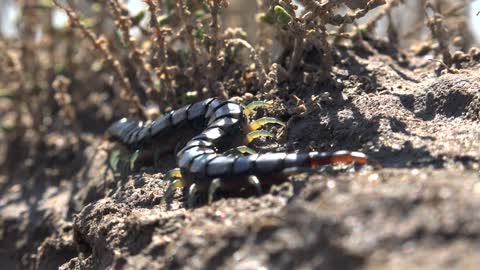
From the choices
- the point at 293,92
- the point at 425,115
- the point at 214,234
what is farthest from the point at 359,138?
the point at 214,234

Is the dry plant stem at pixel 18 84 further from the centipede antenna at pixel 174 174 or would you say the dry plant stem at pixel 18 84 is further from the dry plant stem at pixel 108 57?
the centipede antenna at pixel 174 174

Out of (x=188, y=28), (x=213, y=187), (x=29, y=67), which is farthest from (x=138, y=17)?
(x=213, y=187)

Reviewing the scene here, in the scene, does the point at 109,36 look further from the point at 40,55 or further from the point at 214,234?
the point at 214,234

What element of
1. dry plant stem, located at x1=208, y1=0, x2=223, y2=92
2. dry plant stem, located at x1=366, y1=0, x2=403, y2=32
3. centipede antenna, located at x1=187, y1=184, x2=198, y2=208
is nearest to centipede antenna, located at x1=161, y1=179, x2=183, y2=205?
centipede antenna, located at x1=187, y1=184, x2=198, y2=208

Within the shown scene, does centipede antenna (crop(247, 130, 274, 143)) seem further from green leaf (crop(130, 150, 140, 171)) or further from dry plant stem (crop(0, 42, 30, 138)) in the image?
dry plant stem (crop(0, 42, 30, 138))

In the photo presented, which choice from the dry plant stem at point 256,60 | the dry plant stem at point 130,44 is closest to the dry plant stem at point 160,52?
the dry plant stem at point 130,44
